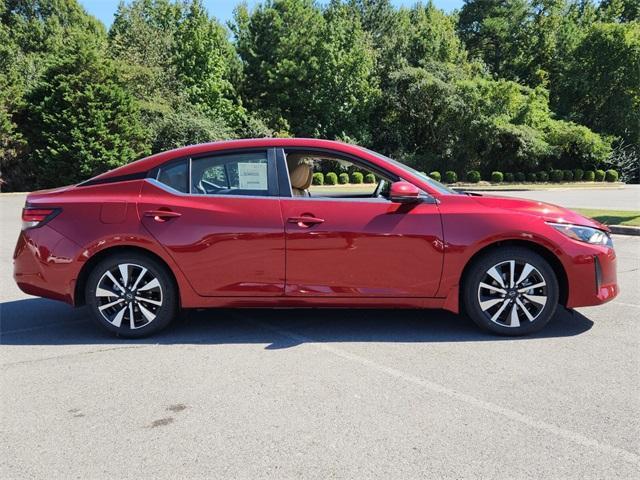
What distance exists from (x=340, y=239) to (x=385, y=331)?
983mm

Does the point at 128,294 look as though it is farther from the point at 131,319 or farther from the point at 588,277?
the point at 588,277

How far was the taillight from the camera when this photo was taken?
4.87 meters

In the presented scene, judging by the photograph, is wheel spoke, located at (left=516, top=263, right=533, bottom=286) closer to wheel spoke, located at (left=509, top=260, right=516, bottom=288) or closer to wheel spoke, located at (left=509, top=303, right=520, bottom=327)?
wheel spoke, located at (left=509, top=260, right=516, bottom=288)

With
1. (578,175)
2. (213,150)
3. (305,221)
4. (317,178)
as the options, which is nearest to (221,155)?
(213,150)

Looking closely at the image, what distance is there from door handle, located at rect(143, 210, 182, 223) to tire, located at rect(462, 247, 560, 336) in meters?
2.50

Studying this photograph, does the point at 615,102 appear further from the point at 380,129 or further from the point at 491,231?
the point at 491,231

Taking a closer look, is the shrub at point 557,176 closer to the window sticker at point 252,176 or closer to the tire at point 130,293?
the window sticker at point 252,176

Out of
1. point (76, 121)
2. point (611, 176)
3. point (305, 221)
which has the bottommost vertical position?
point (305, 221)

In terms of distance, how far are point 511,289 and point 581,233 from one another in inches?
29.8

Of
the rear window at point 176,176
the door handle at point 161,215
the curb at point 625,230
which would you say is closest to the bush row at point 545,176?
the curb at point 625,230

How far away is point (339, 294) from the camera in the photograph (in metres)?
4.74

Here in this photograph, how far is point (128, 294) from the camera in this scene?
15.8ft

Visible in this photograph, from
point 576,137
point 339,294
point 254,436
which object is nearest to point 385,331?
point 339,294

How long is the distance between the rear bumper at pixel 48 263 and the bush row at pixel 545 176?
35.9 m
